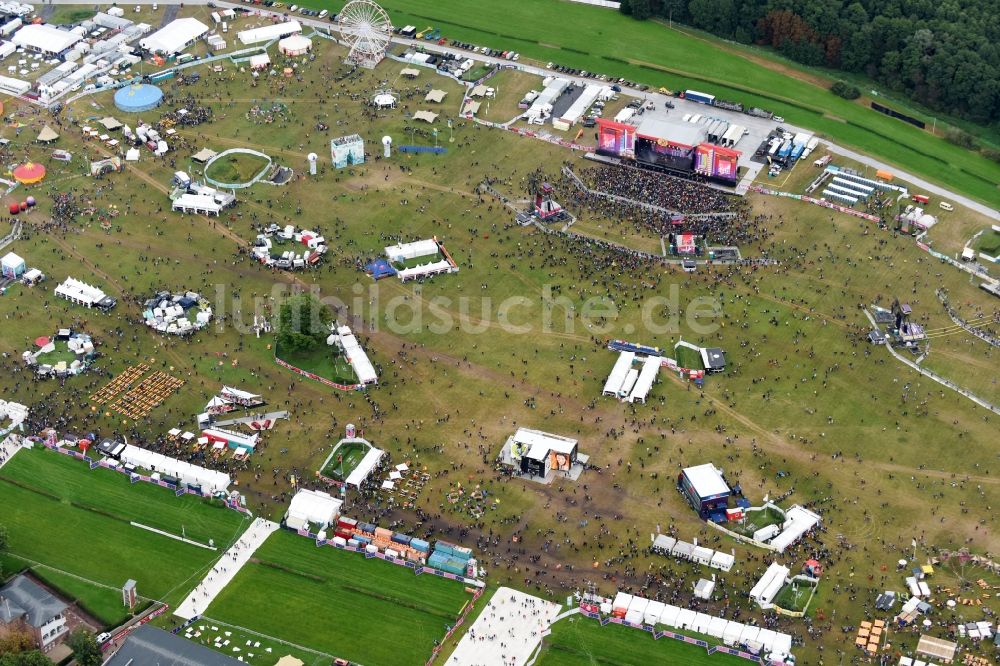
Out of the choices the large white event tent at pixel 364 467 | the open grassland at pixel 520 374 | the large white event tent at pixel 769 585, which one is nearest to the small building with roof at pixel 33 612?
the open grassland at pixel 520 374

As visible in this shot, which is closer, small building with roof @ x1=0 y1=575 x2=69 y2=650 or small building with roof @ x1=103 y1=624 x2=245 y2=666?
small building with roof @ x1=103 y1=624 x2=245 y2=666

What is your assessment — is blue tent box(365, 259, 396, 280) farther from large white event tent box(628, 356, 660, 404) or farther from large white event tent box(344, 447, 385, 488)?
large white event tent box(628, 356, 660, 404)

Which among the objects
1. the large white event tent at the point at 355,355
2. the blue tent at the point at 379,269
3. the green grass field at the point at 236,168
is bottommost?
the large white event tent at the point at 355,355

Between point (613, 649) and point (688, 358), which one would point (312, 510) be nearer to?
point (613, 649)

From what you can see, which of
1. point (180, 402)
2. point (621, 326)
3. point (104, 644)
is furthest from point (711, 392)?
point (104, 644)

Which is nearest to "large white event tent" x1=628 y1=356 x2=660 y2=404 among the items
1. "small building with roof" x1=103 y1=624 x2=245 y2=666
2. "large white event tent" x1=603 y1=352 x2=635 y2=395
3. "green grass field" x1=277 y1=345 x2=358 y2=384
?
"large white event tent" x1=603 y1=352 x2=635 y2=395

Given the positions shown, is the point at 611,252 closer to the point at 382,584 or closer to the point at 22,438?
the point at 382,584

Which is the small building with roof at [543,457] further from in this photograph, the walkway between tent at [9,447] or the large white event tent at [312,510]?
the walkway between tent at [9,447]
